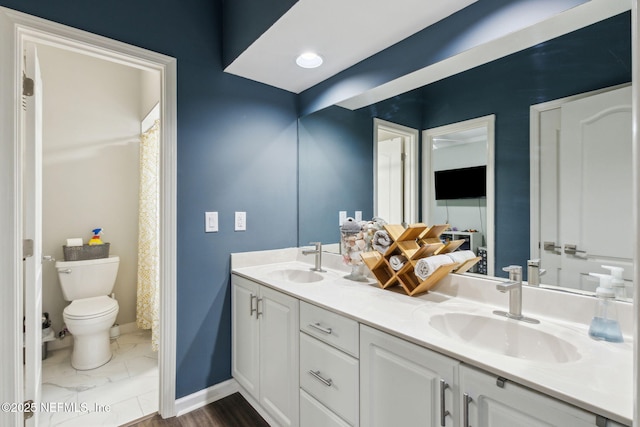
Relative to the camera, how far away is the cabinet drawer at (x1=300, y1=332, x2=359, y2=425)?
1156 mm

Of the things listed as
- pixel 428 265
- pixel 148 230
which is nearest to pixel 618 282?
pixel 428 265

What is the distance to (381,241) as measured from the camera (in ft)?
5.08

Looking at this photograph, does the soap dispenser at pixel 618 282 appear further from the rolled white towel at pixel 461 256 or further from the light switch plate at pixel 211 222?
the light switch plate at pixel 211 222

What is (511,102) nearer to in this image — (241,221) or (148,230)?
(241,221)

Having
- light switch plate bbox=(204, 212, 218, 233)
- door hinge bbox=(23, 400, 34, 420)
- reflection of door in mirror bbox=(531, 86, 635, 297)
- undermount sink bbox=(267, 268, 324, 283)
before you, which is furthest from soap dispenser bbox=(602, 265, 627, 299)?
door hinge bbox=(23, 400, 34, 420)

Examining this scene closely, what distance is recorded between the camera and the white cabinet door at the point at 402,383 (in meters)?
0.87

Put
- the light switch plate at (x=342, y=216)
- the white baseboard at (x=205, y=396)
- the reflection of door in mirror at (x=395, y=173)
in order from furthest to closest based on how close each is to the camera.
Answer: the light switch plate at (x=342, y=216) → the white baseboard at (x=205, y=396) → the reflection of door in mirror at (x=395, y=173)

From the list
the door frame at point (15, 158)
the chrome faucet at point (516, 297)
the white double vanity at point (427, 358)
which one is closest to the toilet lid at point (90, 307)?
the door frame at point (15, 158)

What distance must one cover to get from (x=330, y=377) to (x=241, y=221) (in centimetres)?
116

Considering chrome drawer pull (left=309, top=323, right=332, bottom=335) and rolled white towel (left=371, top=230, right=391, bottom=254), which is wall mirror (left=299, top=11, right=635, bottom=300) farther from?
chrome drawer pull (left=309, top=323, right=332, bottom=335)

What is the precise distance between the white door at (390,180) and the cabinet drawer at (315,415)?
1.00 meters

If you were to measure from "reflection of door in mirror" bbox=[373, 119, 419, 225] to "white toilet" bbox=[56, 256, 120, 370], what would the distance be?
2.22m

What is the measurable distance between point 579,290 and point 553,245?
178 millimetres

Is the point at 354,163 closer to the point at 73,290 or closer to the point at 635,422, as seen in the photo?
the point at 635,422
